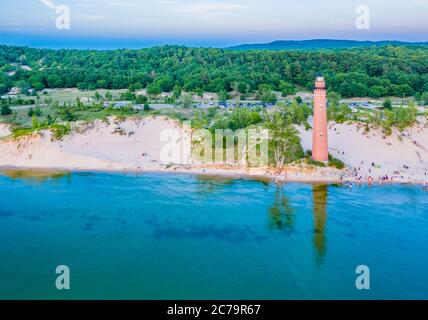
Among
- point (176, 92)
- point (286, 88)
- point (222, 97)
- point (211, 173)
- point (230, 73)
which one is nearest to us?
point (211, 173)

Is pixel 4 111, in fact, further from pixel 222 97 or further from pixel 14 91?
pixel 222 97

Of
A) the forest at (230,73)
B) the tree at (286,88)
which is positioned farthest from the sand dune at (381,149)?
the forest at (230,73)

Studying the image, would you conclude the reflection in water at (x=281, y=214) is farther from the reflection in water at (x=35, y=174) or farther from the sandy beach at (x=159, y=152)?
the reflection in water at (x=35, y=174)

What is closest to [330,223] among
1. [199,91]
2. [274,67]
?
[199,91]

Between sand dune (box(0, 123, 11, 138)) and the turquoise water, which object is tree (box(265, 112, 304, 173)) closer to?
the turquoise water

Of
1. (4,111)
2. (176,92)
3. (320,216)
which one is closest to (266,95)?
(176,92)
